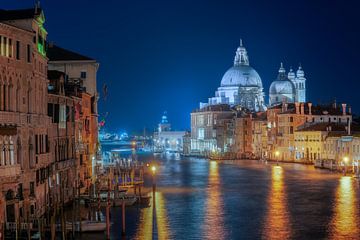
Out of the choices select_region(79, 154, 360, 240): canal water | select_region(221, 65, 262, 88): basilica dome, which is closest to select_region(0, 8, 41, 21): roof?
select_region(79, 154, 360, 240): canal water

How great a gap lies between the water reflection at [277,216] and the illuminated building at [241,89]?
84.2 metres

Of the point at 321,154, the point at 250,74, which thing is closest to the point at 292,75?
the point at 250,74

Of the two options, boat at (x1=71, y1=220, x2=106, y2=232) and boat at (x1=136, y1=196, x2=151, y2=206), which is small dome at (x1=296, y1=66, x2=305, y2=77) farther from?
boat at (x1=71, y1=220, x2=106, y2=232)

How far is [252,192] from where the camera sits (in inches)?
1644

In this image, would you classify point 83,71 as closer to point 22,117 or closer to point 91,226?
point 91,226

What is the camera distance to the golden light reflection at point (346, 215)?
25.9m

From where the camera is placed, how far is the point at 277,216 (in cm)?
3058

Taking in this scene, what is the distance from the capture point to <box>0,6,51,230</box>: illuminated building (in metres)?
21.4

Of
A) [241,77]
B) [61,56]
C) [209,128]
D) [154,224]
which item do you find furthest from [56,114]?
[241,77]

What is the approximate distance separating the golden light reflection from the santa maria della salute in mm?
77978

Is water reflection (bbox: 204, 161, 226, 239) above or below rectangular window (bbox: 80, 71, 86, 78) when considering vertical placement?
below

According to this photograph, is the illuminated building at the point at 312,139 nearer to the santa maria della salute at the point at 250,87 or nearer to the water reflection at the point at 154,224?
the water reflection at the point at 154,224

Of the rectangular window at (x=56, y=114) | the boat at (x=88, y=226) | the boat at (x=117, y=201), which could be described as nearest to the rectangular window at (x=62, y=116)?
the rectangular window at (x=56, y=114)

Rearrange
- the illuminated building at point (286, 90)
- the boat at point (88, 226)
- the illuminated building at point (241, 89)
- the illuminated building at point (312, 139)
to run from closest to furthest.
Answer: the boat at point (88, 226), the illuminated building at point (312, 139), the illuminated building at point (286, 90), the illuminated building at point (241, 89)
